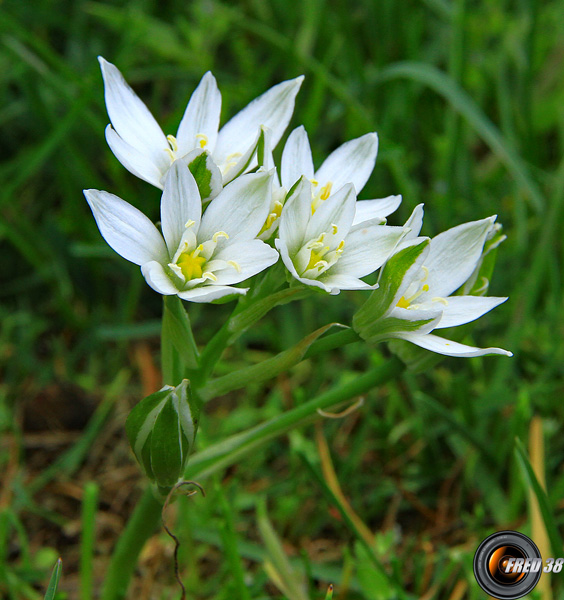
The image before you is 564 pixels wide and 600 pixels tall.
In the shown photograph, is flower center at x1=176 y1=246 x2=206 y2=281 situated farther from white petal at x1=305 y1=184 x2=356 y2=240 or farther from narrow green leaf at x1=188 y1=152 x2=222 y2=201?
white petal at x1=305 y1=184 x2=356 y2=240

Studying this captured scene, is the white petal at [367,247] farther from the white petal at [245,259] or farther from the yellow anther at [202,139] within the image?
the yellow anther at [202,139]

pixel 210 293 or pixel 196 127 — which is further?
pixel 196 127

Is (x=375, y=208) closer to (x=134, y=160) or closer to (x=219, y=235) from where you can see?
(x=219, y=235)

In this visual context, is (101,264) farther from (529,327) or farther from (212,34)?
(529,327)

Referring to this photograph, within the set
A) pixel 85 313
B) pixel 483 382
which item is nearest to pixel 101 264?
pixel 85 313

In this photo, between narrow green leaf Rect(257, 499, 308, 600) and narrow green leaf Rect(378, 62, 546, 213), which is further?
narrow green leaf Rect(378, 62, 546, 213)

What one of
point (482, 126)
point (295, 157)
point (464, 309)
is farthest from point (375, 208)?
point (482, 126)

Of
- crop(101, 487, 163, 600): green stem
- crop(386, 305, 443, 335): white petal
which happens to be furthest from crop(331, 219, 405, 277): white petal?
crop(101, 487, 163, 600): green stem
